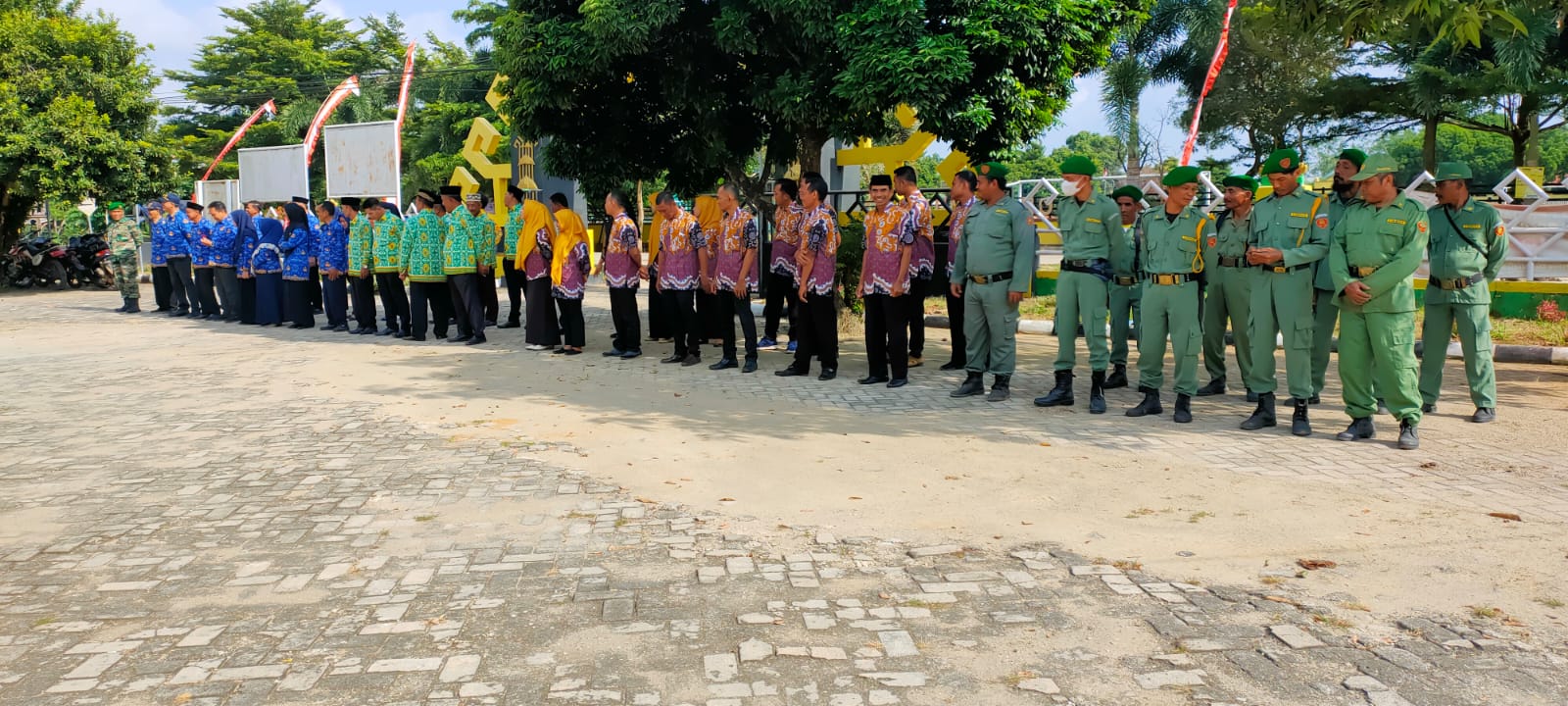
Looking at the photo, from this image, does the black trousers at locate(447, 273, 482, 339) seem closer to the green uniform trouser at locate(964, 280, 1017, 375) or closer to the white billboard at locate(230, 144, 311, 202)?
the green uniform trouser at locate(964, 280, 1017, 375)

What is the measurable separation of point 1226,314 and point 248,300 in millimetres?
12775

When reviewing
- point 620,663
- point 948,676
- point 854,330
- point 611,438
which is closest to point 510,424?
point 611,438

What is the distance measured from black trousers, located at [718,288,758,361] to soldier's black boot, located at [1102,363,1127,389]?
10.3ft

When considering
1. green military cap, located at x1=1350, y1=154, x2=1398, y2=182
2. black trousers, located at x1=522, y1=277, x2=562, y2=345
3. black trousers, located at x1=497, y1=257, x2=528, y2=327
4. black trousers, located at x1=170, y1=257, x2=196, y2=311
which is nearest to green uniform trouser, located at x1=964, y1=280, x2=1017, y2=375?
green military cap, located at x1=1350, y1=154, x2=1398, y2=182

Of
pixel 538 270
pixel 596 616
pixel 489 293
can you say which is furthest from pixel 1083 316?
Result: pixel 489 293

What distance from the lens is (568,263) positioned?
11.2 meters

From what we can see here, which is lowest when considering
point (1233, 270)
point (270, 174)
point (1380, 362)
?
point (1380, 362)

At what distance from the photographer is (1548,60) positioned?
869 inches

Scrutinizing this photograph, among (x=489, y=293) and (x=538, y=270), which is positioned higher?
(x=538, y=270)

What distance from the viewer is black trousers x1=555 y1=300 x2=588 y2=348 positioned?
1135cm

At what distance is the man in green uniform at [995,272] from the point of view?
27.3 ft

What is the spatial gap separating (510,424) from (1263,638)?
5.26 metres

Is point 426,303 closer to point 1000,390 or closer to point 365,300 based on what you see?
point 365,300

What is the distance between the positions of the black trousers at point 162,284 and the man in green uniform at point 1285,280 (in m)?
15.6
